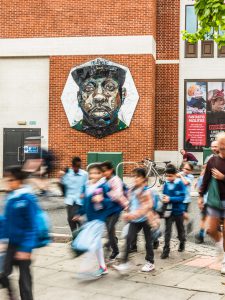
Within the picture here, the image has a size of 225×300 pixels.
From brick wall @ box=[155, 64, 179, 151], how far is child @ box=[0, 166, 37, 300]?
20868 mm

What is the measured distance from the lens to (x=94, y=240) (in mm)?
7199

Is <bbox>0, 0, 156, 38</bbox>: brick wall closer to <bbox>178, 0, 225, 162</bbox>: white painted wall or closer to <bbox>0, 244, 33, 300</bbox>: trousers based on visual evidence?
<bbox>178, 0, 225, 162</bbox>: white painted wall

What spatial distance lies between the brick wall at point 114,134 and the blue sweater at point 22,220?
1777cm

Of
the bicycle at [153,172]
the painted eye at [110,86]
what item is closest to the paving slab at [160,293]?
the bicycle at [153,172]

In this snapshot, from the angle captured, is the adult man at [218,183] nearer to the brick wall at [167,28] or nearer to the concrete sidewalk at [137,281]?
the concrete sidewalk at [137,281]


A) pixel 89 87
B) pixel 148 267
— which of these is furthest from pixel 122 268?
pixel 89 87

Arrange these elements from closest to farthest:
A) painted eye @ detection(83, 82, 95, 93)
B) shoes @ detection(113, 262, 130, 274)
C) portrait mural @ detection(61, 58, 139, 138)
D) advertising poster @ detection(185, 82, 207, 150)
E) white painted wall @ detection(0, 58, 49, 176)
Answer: shoes @ detection(113, 262, 130, 274) → portrait mural @ detection(61, 58, 139, 138) → painted eye @ detection(83, 82, 95, 93) → white painted wall @ detection(0, 58, 49, 176) → advertising poster @ detection(185, 82, 207, 150)

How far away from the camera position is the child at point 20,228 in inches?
208

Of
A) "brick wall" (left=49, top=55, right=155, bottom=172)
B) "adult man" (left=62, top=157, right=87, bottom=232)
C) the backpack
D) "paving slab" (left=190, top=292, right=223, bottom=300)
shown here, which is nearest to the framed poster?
"brick wall" (left=49, top=55, right=155, bottom=172)

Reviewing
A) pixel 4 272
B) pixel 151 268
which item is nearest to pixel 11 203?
pixel 4 272

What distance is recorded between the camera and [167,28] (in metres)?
25.9

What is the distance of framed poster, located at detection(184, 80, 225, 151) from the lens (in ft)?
84.7

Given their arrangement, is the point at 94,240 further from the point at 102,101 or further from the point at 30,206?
the point at 102,101

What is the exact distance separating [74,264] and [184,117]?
18.6 m
